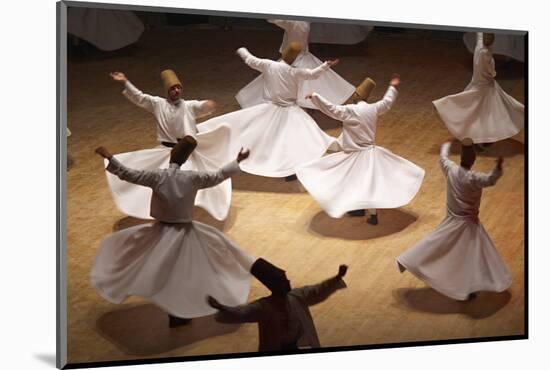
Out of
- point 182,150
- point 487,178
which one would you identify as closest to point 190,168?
point 182,150

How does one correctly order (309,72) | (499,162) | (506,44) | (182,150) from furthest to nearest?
(506,44) < (499,162) < (309,72) < (182,150)

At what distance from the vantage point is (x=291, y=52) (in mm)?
8211

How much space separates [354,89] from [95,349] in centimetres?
243

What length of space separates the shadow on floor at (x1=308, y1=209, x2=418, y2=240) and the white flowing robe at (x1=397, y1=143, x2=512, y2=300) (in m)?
0.20

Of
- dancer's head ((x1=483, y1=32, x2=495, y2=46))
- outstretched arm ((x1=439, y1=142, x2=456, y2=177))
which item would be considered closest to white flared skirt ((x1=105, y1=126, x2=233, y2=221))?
outstretched arm ((x1=439, y1=142, x2=456, y2=177))

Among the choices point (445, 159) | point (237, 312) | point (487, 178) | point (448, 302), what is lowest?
point (448, 302)

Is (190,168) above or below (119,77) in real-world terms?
below

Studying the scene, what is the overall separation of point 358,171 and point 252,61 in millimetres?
1022

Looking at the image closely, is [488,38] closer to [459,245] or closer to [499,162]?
[499,162]

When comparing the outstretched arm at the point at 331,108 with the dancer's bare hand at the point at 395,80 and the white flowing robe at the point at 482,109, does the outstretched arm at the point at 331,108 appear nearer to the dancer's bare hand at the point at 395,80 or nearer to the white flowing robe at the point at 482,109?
the dancer's bare hand at the point at 395,80

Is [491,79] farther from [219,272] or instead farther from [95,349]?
[95,349]

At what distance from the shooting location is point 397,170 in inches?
334

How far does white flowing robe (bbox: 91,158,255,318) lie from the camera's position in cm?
774

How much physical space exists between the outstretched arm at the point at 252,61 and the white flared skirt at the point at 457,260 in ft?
5.17
